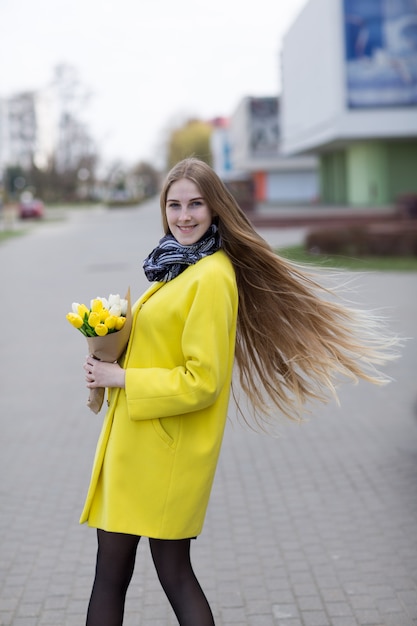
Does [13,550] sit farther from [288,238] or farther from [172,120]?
[172,120]

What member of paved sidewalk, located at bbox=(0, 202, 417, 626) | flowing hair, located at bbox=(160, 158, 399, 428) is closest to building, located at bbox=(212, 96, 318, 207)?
paved sidewalk, located at bbox=(0, 202, 417, 626)

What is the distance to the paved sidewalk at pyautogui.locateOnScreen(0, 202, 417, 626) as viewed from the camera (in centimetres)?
401

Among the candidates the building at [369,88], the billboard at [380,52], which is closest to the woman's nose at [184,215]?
the building at [369,88]

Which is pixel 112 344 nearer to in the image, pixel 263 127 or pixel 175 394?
pixel 175 394

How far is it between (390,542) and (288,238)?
82.8 feet

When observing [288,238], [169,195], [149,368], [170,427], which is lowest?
[288,238]

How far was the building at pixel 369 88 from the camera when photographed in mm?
40750

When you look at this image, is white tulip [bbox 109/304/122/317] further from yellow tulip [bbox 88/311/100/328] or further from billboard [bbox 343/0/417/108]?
billboard [bbox 343/0/417/108]

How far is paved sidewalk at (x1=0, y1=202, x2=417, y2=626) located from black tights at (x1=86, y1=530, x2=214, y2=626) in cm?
102

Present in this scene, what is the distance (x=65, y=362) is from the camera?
412 inches

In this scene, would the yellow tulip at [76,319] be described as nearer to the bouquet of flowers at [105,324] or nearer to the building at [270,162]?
the bouquet of flowers at [105,324]

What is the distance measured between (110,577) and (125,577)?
2.3 inches

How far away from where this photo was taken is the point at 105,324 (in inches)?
107

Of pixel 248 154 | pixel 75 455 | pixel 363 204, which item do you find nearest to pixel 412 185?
pixel 363 204
